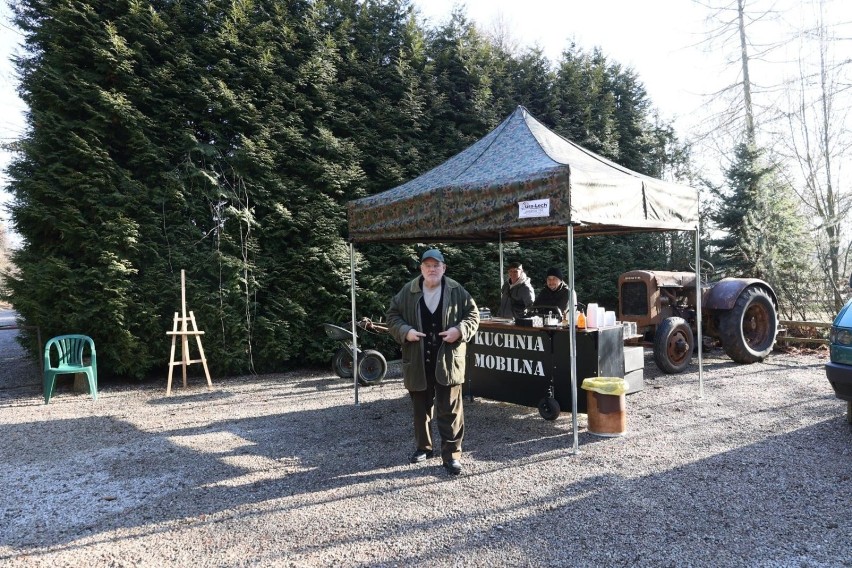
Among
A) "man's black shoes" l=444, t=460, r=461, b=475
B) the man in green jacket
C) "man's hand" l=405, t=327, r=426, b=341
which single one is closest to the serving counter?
the man in green jacket

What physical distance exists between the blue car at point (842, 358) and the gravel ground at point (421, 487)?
0.44 meters

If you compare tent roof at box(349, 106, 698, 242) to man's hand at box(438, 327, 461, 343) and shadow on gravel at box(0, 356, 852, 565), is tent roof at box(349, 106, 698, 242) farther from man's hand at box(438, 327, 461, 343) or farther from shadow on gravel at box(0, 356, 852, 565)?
shadow on gravel at box(0, 356, 852, 565)

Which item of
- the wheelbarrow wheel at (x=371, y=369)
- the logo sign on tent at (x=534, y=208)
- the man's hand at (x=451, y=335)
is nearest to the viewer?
the man's hand at (x=451, y=335)

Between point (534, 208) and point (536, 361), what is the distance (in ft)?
5.35

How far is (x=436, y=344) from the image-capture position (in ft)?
14.0

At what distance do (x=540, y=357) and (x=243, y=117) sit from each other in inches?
222

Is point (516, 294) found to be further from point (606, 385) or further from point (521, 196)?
point (521, 196)

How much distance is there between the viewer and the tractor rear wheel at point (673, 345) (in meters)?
7.55

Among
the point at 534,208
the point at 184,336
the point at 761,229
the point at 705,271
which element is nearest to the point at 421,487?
the point at 534,208

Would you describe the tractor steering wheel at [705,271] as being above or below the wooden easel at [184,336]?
above

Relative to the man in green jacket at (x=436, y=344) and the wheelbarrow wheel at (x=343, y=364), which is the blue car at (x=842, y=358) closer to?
the man in green jacket at (x=436, y=344)

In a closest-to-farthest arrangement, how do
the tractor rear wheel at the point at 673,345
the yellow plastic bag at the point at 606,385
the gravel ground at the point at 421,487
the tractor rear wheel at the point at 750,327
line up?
the gravel ground at the point at 421,487 → the yellow plastic bag at the point at 606,385 → the tractor rear wheel at the point at 673,345 → the tractor rear wheel at the point at 750,327

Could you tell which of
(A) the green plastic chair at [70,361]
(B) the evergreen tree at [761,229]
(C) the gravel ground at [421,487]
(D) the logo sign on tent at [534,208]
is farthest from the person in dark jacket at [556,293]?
(B) the evergreen tree at [761,229]

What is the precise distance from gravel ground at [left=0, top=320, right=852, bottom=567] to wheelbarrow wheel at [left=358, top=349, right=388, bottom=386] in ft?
3.69
